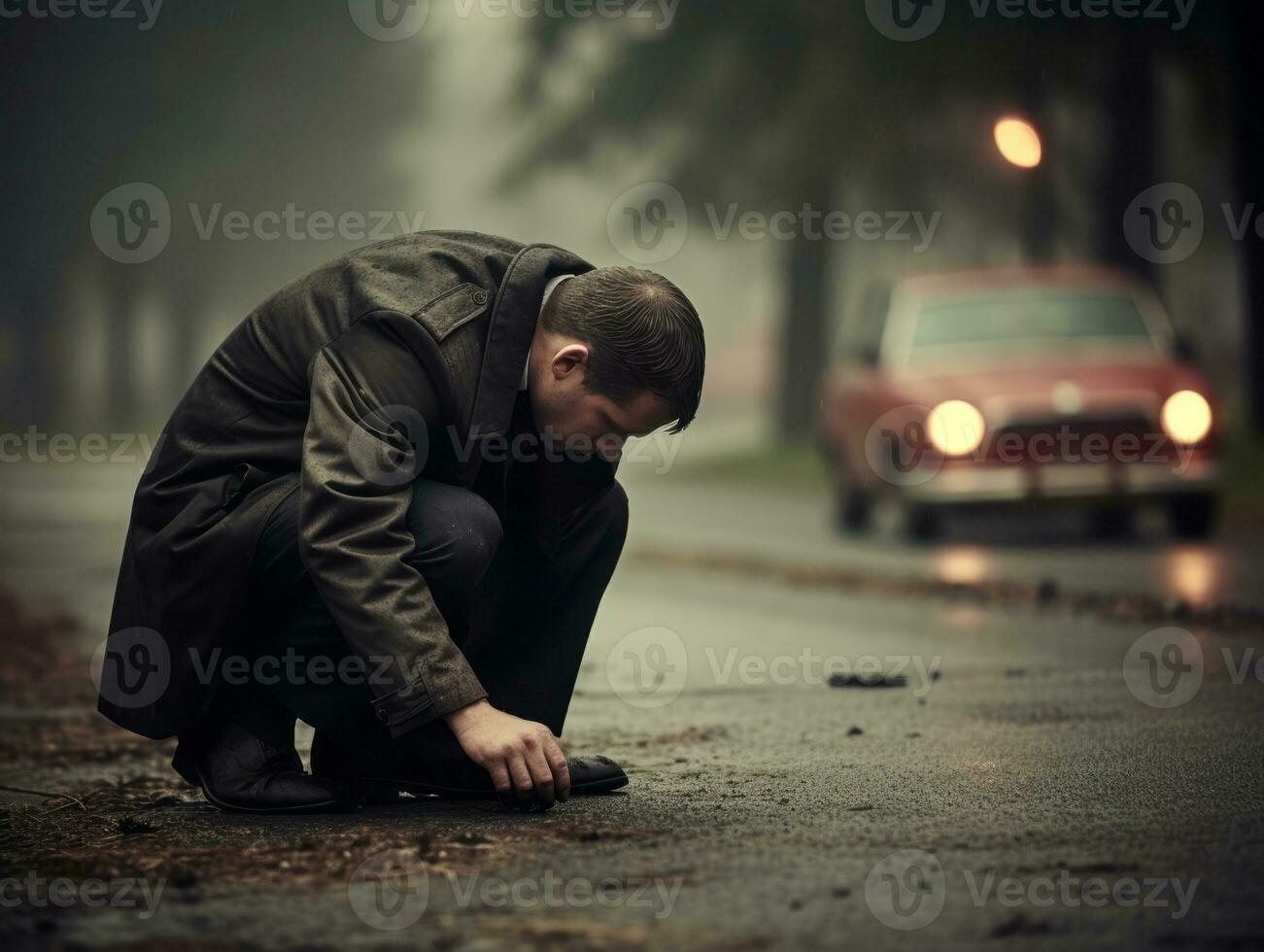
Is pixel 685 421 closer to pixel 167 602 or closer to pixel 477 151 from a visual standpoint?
pixel 167 602

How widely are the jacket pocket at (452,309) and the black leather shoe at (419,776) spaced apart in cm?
93

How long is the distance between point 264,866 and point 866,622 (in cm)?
535

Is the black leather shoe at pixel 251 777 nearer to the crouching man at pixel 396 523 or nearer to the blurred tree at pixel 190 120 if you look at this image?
the crouching man at pixel 396 523

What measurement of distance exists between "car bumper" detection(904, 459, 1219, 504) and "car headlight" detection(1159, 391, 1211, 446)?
176 millimetres

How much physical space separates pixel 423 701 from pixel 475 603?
466 millimetres

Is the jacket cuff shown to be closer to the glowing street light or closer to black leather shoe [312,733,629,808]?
black leather shoe [312,733,629,808]

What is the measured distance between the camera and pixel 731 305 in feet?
257

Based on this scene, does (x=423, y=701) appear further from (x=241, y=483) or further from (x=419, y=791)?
(x=241, y=483)

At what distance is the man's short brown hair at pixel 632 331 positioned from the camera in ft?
12.6

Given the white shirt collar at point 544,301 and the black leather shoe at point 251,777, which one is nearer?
the white shirt collar at point 544,301

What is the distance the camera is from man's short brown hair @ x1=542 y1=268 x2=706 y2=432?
3.83 m

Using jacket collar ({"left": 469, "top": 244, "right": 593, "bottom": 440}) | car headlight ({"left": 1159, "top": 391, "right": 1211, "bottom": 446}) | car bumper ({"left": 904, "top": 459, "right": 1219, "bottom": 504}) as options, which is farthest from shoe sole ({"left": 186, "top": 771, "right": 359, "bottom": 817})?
car headlight ({"left": 1159, "top": 391, "right": 1211, "bottom": 446})

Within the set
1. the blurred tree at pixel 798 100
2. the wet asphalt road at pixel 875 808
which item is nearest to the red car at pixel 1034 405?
the wet asphalt road at pixel 875 808

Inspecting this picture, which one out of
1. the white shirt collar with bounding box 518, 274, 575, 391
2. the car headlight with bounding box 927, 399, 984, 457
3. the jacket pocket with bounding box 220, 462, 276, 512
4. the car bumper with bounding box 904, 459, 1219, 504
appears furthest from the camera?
the car headlight with bounding box 927, 399, 984, 457
